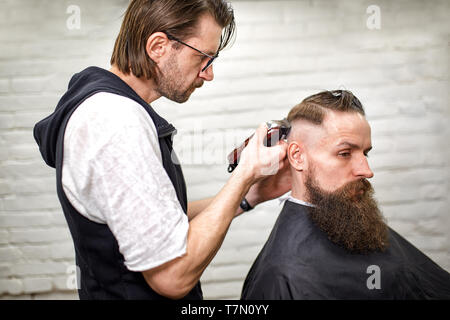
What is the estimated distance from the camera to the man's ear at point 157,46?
124 cm

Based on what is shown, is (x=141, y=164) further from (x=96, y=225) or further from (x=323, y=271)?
(x=323, y=271)

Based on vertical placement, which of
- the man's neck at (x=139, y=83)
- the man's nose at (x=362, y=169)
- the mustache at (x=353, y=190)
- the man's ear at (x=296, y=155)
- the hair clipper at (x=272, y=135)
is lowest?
the mustache at (x=353, y=190)

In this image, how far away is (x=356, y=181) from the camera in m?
1.50

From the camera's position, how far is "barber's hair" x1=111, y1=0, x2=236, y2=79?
123 centimetres

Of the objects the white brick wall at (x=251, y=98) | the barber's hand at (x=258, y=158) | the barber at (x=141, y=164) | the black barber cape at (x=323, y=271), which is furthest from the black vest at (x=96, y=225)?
the white brick wall at (x=251, y=98)

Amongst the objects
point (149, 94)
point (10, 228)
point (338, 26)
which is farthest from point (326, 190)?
point (10, 228)

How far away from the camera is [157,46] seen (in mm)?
1253

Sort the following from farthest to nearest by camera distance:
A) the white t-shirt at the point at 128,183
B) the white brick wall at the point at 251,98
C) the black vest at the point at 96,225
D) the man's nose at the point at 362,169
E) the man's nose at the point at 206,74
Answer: the white brick wall at the point at 251,98
the man's nose at the point at 362,169
the man's nose at the point at 206,74
the black vest at the point at 96,225
the white t-shirt at the point at 128,183

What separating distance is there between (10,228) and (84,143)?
1530 millimetres

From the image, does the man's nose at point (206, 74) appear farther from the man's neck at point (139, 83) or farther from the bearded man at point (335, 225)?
the bearded man at point (335, 225)

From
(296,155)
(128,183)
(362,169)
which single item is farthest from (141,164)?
(362,169)

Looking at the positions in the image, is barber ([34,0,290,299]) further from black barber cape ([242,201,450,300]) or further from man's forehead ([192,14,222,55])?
black barber cape ([242,201,450,300])

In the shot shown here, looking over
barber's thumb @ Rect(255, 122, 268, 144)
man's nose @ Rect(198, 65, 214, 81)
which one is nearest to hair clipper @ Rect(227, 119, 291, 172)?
barber's thumb @ Rect(255, 122, 268, 144)

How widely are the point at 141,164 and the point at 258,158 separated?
389mm
